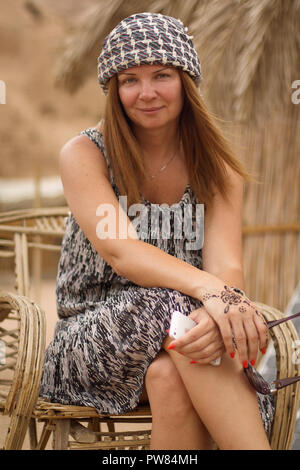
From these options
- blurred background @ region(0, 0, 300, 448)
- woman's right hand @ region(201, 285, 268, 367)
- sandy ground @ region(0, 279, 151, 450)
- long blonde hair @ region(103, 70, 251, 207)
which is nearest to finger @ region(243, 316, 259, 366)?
woman's right hand @ region(201, 285, 268, 367)

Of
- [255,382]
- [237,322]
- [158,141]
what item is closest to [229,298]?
[237,322]

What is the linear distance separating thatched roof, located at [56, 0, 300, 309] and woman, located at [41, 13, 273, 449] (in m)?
1.16

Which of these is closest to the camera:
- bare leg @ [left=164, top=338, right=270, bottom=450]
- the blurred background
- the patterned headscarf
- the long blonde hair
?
bare leg @ [left=164, top=338, right=270, bottom=450]

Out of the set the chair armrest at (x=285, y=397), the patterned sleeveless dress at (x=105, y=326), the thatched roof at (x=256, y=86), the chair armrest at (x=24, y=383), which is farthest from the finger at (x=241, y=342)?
the thatched roof at (x=256, y=86)

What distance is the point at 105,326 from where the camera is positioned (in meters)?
1.42

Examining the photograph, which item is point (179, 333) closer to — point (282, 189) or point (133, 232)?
point (133, 232)

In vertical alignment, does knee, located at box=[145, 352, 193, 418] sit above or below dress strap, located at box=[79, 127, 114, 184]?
below

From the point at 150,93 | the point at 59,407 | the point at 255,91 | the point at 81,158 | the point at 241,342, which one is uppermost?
the point at 255,91

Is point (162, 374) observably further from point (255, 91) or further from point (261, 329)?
point (255, 91)

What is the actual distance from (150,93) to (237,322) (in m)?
0.56

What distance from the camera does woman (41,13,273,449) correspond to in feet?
4.30

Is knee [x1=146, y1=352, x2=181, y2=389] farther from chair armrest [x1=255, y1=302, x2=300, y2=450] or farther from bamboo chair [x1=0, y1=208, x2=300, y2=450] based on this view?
chair armrest [x1=255, y1=302, x2=300, y2=450]

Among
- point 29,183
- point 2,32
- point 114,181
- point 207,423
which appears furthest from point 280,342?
point 2,32

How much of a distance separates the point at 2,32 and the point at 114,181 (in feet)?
28.5
